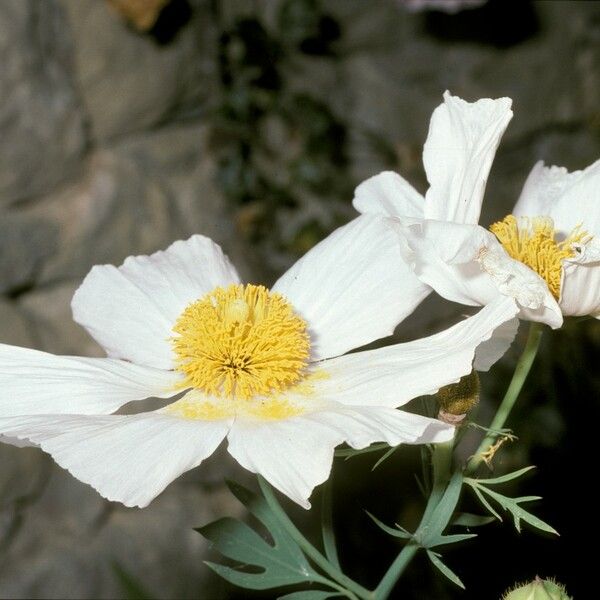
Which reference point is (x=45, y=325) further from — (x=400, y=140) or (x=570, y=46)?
(x=570, y=46)

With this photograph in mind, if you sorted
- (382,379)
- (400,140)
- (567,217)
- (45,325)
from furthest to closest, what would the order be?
(400,140) → (45,325) → (567,217) → (382,379)

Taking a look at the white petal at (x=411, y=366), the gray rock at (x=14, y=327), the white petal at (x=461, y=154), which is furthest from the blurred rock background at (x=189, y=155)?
the white petal at (x=461, y=154)

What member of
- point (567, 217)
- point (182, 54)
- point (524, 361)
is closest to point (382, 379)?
point (524, 361)

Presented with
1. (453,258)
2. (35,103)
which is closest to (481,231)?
(453,258)

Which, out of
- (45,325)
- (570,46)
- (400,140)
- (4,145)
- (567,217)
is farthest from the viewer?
(570,46)

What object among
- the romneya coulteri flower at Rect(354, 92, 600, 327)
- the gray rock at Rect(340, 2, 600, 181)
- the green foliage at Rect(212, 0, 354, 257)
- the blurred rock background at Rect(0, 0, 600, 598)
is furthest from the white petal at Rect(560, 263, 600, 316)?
the gray rock at Rect(340, 2, 600, 181)

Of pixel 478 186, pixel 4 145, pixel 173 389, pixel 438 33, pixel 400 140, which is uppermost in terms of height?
pixel 478 186

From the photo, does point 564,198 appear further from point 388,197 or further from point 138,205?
point 138,205
